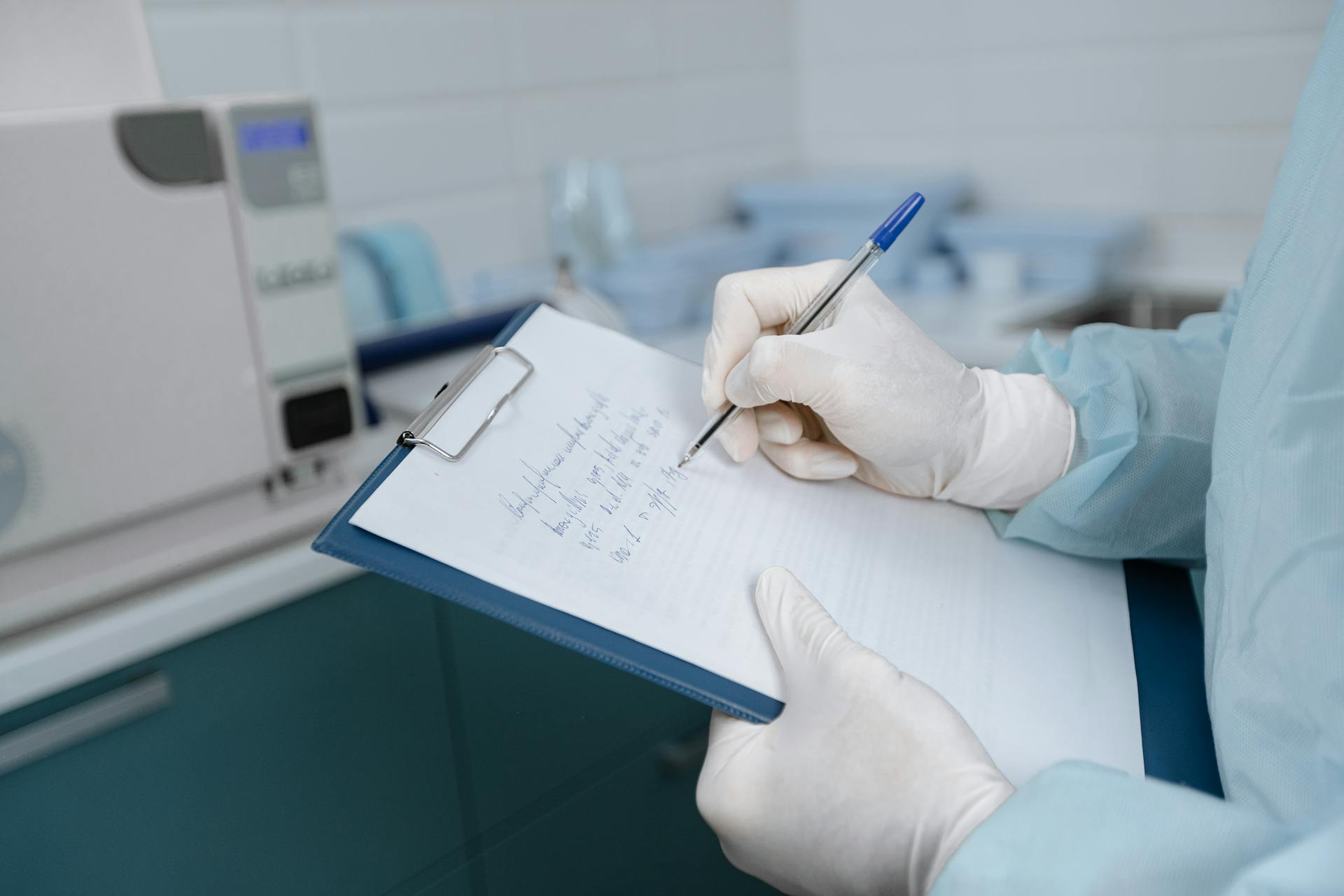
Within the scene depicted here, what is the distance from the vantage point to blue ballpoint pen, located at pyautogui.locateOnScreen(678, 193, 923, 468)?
68 cm

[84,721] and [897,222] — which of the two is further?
[84,721]

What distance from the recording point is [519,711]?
1.09 meters

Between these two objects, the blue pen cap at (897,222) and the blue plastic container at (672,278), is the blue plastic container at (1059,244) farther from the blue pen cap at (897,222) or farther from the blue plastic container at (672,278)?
the blue pen cap at (897,222)

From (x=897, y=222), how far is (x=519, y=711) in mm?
674

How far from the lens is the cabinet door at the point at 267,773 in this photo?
2.75ft

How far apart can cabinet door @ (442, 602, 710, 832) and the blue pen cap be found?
589 mm

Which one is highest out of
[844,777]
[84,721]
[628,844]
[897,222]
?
[897,222]

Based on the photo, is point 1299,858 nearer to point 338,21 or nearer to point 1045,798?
point 1045,798

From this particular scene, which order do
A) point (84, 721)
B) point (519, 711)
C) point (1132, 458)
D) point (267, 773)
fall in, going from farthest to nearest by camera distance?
1. point (519, 711)
2. point (267, 773)
3. point (84, 721)
4. point (1132, 458)

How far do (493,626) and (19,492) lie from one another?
1.51ft

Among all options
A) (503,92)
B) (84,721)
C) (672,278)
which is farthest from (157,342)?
(503,92)

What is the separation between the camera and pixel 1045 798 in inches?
17.7

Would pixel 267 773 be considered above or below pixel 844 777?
below

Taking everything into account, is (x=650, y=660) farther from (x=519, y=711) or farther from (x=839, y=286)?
(x=519, y=711)
